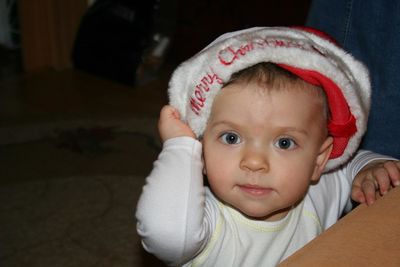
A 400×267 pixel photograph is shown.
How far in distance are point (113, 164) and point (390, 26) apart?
4.37 feet

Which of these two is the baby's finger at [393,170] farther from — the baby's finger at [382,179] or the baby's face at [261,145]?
the baby's face at [261,145]

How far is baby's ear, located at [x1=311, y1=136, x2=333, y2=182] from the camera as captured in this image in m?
0.93

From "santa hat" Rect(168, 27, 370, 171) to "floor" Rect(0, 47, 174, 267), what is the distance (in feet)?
2.71

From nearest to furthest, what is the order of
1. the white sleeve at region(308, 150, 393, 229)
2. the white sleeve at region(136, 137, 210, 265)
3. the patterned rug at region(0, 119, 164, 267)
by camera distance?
1. the white sleeve at region(136, 137, 210, 265)
2. the white sleeve at region(308, 150, 393, 229)
3. the patterned rug at region(0, 119, 164, 267)

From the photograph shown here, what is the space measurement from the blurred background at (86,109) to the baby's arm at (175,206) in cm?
78

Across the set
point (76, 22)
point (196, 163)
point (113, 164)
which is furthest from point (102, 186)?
point (76, 22)

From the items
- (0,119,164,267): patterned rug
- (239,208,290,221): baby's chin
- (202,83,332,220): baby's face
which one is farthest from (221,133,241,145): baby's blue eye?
(0,119,164,267): patterned rug

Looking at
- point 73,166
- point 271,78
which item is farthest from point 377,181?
point 73,166

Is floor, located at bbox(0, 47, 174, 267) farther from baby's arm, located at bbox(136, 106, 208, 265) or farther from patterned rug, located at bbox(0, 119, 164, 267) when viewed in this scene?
baby's arm, located at bbox(136, 106, 208, 265)

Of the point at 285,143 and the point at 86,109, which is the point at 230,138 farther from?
the point at 86,109

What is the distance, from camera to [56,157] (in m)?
2.14

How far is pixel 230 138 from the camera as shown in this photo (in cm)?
85

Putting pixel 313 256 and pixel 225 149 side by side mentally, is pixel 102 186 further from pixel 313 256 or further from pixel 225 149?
pixel 313 256

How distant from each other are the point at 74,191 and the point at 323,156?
1213 mm
